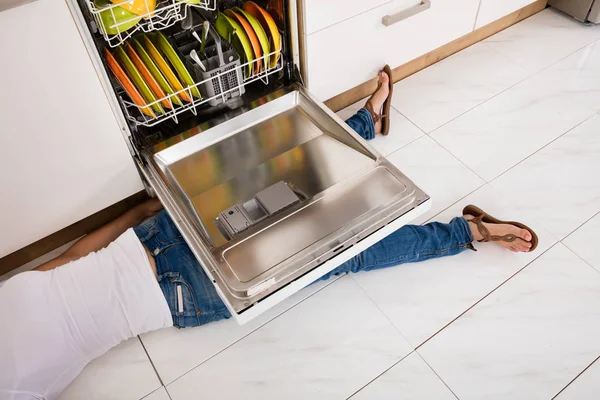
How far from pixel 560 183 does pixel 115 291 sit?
140 centimetres

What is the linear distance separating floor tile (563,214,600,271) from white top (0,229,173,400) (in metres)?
1.19

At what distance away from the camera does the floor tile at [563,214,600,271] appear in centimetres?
149

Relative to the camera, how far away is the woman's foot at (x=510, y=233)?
145 centimetres

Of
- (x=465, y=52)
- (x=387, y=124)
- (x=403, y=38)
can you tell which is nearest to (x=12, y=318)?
(x=387, y=124)

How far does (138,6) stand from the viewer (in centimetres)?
112

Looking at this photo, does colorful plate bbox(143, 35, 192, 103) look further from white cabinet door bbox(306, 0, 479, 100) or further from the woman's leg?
the woman's leg

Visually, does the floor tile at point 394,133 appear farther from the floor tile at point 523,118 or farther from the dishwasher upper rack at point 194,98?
the dishwasher upper rack at point 194,98

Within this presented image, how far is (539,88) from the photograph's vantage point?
195 cm

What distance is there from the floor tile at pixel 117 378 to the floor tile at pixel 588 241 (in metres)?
1.26

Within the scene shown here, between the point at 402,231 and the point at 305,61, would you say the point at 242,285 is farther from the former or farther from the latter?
the point at 305,61

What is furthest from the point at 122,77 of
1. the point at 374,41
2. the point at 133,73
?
the point at 374,41

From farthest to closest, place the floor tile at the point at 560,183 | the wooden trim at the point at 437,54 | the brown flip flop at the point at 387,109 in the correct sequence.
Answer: the wooden trim at the point at 437,54 → the brown flip flop at the point at 387,109 → the floor tile at the point at 560,183

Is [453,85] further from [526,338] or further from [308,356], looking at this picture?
[308,356]

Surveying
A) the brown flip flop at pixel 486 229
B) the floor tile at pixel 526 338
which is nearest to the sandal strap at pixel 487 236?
the brown flip flop at pixel 486 229
